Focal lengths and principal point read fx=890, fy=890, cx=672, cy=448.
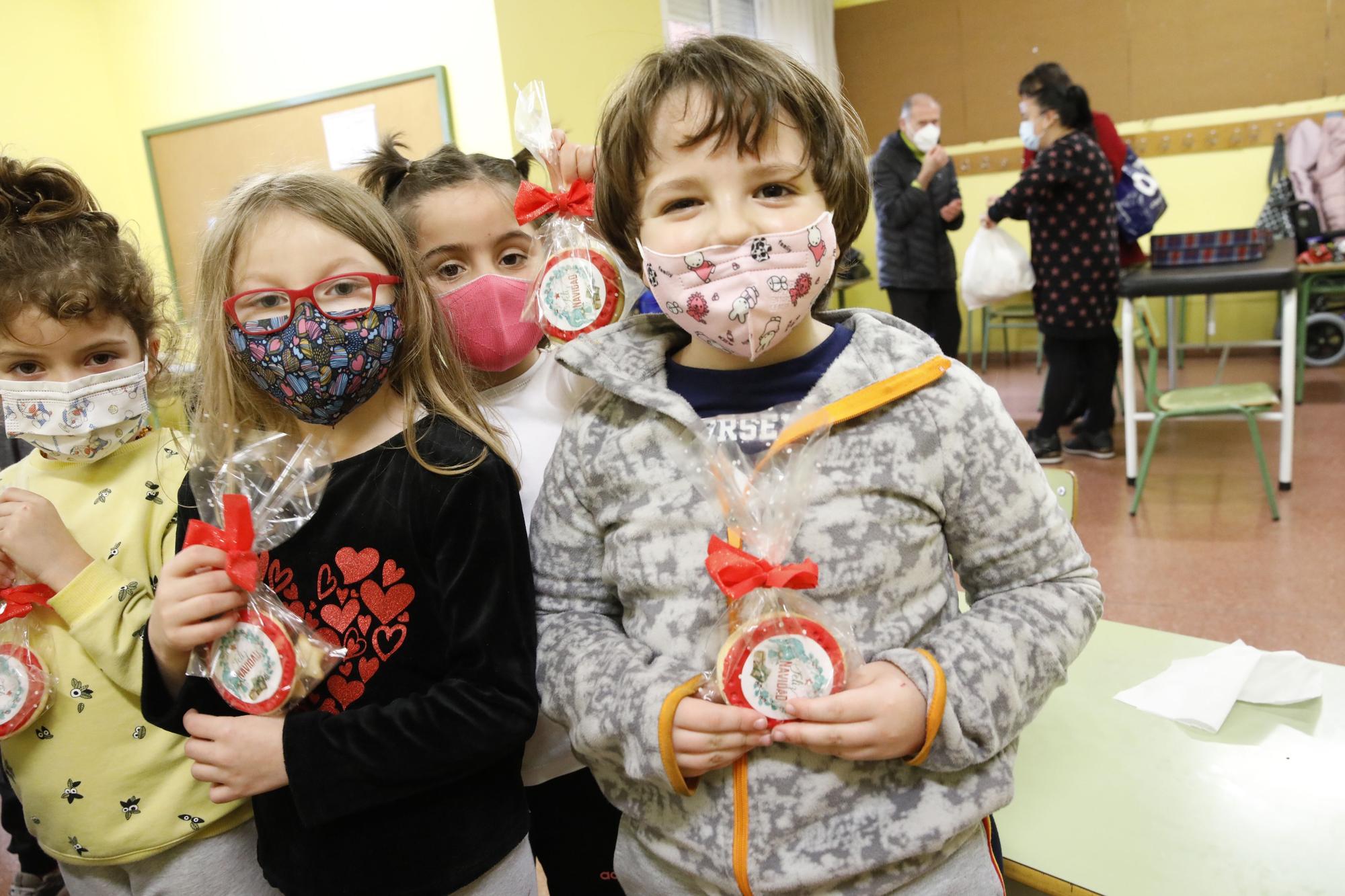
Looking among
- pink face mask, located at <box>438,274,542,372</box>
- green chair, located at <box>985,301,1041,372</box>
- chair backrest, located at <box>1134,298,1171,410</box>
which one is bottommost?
green chair, located at <box>985,301,1041,372</box>

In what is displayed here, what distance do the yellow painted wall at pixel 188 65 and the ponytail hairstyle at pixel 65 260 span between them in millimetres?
2490

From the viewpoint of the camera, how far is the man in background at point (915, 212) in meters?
5.28

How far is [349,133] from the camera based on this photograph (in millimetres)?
4000

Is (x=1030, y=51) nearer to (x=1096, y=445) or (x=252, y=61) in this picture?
(x=1096, y=445)

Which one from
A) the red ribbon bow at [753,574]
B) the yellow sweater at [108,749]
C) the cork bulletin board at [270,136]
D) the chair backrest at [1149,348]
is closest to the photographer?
the red ribbon bow at [753,574]

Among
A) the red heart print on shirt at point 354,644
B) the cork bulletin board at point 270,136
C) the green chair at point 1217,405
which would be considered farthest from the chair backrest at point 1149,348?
the red heart print on shirt at point 354,644

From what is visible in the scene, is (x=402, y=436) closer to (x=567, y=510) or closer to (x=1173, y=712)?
(x=567, y=510)

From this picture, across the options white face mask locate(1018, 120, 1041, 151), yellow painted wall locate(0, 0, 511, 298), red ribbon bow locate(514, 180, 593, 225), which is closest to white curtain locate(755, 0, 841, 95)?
white face mask locate(1018, 120, 1041, 151)

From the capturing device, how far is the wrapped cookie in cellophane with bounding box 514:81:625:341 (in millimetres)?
1306

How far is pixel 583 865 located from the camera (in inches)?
57.2

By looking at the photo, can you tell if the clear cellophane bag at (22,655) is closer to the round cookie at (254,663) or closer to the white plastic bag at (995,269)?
the round cookie at (254,663)

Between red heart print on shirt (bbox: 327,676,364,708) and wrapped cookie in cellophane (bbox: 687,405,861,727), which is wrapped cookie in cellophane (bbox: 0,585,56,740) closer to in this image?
red heart print on shirt (bbox: 327,676,364,708)

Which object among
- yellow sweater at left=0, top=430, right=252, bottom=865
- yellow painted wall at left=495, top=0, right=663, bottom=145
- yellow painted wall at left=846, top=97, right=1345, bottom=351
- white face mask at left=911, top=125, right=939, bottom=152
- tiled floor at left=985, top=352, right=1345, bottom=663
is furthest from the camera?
yellow painted wall at left=846, top=97, right=1345, bottom=351

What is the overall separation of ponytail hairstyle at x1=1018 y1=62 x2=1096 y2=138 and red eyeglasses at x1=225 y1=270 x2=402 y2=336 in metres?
4.34
